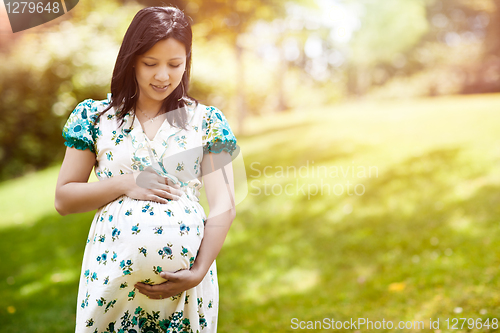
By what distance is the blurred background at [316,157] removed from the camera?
3.62 meters

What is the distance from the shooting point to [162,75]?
4.34 feet

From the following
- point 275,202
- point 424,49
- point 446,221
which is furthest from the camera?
point 424,49

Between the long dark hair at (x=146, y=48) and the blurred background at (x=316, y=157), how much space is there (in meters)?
2.34

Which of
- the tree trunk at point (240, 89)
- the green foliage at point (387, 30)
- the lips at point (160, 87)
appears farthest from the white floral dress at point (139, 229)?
the green foliage at point (387, 30)

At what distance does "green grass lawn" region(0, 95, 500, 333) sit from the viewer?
11.1 feet

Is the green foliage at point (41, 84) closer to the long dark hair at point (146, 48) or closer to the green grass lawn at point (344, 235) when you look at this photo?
the green grass lawn at point (344, 235)

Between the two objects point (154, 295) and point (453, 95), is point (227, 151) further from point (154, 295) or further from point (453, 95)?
point (453, 95)

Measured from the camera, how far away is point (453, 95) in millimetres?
9586

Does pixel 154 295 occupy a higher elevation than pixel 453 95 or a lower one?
higher

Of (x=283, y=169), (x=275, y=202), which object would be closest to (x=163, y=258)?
(x=275, y=202)

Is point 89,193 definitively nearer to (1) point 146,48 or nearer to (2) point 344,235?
(1) point 146,48

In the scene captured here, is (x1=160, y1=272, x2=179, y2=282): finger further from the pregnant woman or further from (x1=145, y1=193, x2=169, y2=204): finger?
(x1=145, y1=193, x2=169, y2=204): finger

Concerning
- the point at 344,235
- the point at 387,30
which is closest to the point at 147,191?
the point at 344,235

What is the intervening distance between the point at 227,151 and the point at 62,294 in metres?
3.25
